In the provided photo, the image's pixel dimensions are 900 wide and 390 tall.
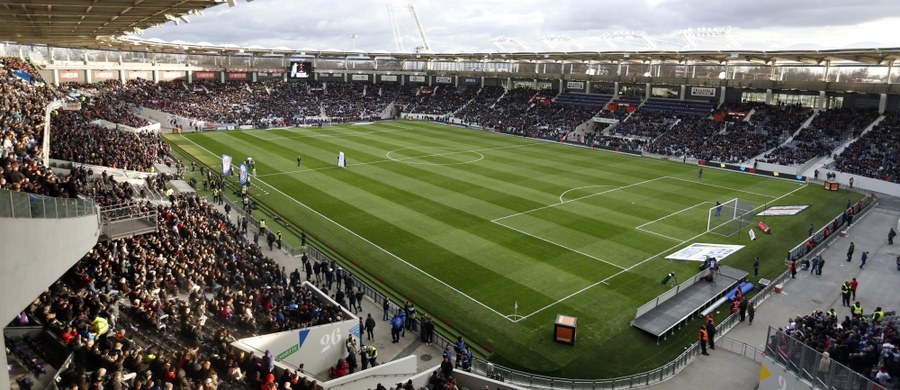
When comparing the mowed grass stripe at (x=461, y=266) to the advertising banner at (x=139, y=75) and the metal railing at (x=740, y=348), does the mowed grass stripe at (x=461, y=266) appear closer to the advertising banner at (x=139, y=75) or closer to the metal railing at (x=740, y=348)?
the metal railing at (x=740, y=348)

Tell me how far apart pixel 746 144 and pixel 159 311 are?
53402 mm

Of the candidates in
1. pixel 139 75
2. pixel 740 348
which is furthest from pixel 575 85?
pixel 740 348

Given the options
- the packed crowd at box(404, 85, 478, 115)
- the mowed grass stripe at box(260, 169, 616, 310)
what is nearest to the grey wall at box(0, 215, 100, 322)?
the mowed grass stripe at box(260, 169, 616, 310)

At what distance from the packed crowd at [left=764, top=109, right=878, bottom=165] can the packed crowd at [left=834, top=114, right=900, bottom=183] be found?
163cm

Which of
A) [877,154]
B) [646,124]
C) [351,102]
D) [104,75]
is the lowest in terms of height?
[877,154]

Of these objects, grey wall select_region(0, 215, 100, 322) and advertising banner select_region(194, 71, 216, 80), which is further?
advertising banner select_region(194, 71, 216, 80)

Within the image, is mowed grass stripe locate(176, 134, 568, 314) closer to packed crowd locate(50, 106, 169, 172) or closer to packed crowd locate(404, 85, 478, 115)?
packed crowd locate(50, 106, 169, 172)

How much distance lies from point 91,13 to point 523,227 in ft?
71.3

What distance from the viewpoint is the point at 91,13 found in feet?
58.1

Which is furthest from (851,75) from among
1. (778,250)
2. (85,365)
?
(85,365)

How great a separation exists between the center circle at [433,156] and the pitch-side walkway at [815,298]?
95.4 ft

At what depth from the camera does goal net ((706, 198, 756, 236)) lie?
3231cm

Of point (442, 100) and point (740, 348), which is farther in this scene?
point (442, 100)

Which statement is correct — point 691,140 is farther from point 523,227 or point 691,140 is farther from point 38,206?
point 38,206
